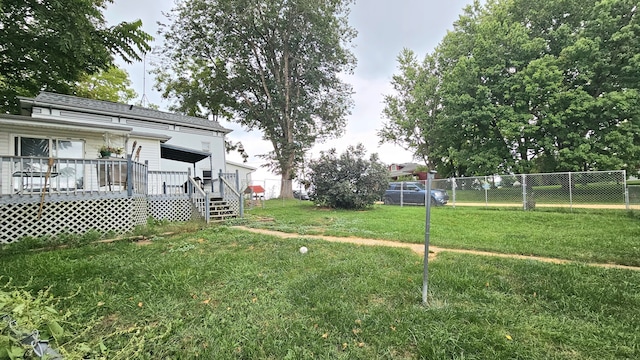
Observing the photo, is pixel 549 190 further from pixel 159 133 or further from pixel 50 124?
pixel 159 133

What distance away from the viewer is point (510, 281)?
3336mm

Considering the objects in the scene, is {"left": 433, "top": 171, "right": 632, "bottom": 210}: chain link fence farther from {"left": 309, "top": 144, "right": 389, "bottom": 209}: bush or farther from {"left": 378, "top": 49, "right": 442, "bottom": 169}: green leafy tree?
{"left": 378, "top": 49, "right": 442, "bottom": 169}: green leafy tree

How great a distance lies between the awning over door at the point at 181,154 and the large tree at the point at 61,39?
11.0 ft

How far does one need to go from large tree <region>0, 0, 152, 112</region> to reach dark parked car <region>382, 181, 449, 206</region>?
12.6m

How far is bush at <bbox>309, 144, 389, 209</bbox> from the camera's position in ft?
40.8

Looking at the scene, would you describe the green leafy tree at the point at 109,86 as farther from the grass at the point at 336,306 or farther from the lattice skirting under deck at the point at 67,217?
the grass at the point at 336,306

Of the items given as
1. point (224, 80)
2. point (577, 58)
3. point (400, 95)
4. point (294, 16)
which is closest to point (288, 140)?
point (224, 80)

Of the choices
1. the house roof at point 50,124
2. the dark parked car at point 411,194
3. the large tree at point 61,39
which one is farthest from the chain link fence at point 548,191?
the house roof at point 50,124

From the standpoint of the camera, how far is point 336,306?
2773 millimetres

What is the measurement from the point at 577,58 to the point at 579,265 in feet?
56.5

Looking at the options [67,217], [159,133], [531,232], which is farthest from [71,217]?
[531,232]

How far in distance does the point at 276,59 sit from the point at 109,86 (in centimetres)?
1383

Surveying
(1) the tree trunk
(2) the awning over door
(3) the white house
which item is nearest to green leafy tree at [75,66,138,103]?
(3) the white house

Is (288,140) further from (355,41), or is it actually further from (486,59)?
(486,59)
